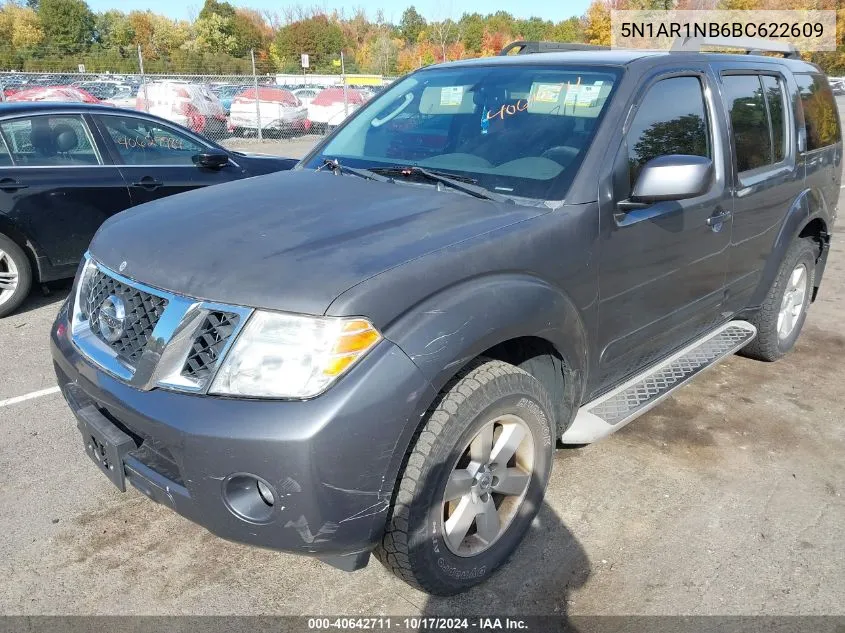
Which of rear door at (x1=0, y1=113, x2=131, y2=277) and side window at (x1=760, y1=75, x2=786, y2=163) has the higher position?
side window at (x1=760, y1=75, x2=786, y2=163)

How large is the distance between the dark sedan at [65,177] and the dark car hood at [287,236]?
3.18 metres

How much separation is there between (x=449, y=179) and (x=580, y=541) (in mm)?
1637

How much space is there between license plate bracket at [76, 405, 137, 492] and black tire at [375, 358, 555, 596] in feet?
3.01

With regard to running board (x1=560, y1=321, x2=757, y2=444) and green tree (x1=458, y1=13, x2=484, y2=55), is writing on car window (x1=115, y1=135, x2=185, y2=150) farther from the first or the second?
green tree (x1=458, y1=13, x2=484, y2=55)

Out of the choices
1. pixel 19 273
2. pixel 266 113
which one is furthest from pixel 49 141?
pixel 266 113

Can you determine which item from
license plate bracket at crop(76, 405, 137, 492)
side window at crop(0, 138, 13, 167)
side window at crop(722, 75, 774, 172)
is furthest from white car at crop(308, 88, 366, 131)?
license plate bracket at crop(76, 405, 137, 492)

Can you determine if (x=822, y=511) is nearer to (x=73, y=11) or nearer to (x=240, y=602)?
(x=240, y=602)

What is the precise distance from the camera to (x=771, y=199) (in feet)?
13.1

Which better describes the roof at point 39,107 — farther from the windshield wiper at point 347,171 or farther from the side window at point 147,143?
the windshield wiper at point 347,171

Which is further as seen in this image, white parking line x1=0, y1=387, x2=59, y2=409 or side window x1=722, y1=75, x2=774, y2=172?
white parking line x1=0, y1=387, x2=59, y2=409

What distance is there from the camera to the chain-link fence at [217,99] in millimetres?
18406

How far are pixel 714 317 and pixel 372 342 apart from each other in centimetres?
255

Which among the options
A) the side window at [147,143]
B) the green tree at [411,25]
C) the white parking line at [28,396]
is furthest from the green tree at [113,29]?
the white parking line at [28,396]

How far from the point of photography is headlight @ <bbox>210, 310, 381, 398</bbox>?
2.06 meters
